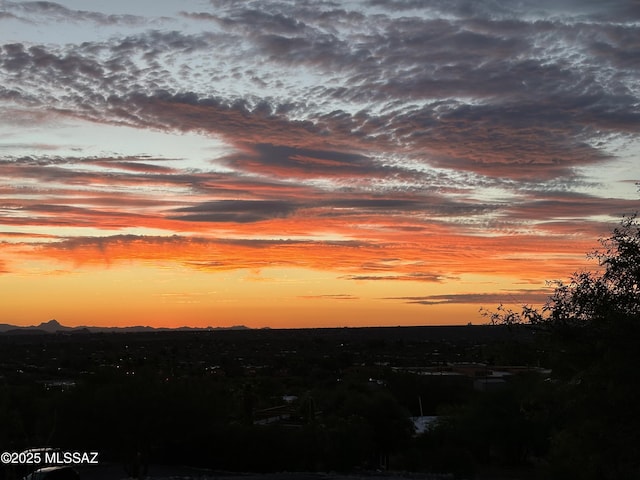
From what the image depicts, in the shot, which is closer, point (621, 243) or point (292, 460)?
point (621, 243)

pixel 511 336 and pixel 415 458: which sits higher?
pixel 511 336

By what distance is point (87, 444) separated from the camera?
42.3 meters

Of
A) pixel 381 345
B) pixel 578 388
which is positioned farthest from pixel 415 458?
pixel 381 345

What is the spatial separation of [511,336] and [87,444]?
27.6 m

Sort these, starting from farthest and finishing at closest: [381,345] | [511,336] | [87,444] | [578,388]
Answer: [381,345]
[87,444]
[511,336]
[578,388]

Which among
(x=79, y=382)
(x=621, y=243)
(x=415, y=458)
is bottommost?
(x=415, y=458)

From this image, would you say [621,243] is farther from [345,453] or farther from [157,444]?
[157,444]

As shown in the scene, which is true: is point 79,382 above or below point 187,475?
above

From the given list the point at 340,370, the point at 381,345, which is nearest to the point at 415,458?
the point at 340,370

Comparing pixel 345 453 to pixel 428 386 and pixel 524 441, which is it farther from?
pixel 428 386

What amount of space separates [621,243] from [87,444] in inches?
1217

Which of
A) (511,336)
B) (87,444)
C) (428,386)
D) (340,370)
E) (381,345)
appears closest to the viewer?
(511,336)

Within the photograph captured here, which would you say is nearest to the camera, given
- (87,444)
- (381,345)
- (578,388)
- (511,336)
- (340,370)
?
(578,388)

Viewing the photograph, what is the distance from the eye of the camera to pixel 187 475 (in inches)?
1746
